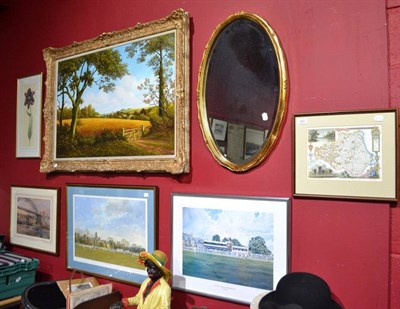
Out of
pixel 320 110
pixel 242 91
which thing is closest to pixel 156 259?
pixel 242 91

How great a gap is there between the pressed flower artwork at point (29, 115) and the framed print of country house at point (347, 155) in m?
1.84

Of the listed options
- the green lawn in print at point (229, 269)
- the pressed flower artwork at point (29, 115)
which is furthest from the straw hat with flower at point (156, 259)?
the pressed flower artwork at point (29, 115)

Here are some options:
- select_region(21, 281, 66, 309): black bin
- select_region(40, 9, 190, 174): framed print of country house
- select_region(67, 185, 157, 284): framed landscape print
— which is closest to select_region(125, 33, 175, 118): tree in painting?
select_region(40, 9, 190, 174): framed print of country house

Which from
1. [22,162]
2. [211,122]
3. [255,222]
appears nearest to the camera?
[255,222]

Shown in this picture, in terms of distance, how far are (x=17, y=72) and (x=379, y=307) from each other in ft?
8.89

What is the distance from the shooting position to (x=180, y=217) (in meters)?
1.73

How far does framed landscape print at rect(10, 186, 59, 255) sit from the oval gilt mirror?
49.3 inches

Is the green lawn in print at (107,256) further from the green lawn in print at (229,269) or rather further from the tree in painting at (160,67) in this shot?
the tree in painting at (160,67)

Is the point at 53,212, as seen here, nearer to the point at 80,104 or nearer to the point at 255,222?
the point at 80,104

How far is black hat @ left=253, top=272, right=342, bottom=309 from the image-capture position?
3.69 feet

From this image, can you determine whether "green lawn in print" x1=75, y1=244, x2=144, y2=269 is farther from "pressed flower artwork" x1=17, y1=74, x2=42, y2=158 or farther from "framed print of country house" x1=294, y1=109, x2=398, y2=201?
"framed print of country house" x1=294, y1=109, x2=398, y2=201

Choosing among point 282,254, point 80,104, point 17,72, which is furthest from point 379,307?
point 17,72

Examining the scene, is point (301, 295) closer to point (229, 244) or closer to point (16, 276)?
point (229, 244)

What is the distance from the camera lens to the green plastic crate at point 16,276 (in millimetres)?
2102
